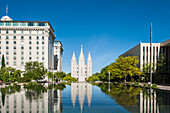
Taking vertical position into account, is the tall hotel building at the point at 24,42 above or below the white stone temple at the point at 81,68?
above

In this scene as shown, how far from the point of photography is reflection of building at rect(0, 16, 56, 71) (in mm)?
72438

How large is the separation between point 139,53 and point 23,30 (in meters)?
51.6

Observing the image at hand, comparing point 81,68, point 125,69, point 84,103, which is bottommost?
point 81,68

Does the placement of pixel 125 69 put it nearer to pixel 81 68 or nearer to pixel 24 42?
pixel 24 42

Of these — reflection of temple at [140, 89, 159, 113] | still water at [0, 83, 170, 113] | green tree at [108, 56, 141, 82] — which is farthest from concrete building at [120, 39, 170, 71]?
reflection of temple at [140, 89, 159, 113]

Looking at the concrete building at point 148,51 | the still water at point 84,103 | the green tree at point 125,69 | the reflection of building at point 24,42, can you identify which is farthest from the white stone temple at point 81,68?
the still water at point 84,103

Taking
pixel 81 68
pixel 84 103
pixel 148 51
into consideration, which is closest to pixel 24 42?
pixel 148 51

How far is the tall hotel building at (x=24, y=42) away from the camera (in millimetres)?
72438

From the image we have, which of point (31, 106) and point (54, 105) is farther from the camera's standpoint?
point (54, 105)

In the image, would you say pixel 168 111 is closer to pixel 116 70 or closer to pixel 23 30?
pixel 116 70

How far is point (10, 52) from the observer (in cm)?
7331

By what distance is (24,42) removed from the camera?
7350cm

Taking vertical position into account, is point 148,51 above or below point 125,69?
above

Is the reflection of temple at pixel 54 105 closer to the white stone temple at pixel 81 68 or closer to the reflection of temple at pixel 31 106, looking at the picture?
the reflection of temple at pixel 31 106
